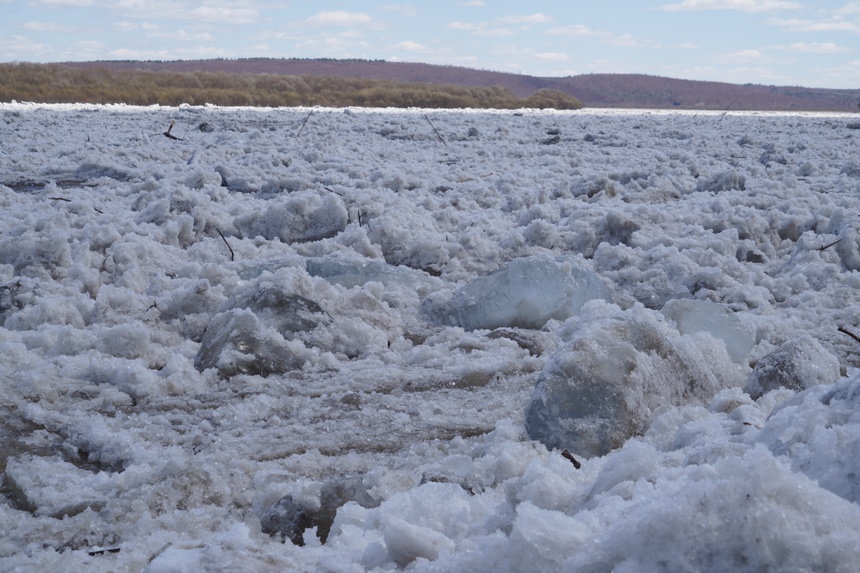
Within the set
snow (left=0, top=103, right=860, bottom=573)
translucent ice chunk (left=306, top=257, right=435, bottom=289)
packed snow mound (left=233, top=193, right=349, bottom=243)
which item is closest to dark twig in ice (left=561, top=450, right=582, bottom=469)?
snow (left=0, top=103, right=860, bottom=573)

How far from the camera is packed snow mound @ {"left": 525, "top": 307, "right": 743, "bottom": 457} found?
136 centimetres

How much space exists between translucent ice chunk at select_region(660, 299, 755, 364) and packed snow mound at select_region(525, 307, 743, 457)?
23 cm

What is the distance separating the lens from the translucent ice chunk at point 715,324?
1.81 meters

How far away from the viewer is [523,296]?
6.94 feet

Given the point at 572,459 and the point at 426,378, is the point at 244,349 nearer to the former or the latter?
the point at 426,378

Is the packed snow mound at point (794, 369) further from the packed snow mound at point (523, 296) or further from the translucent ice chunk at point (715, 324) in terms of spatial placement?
the packed snow mound at point (523, 296)

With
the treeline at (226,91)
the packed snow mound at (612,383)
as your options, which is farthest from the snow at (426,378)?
the treeline at (226,91)

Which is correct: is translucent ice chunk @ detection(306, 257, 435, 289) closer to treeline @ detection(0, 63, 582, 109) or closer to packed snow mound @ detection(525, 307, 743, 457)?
packed snow mound @ detection(525, 307, 743, 457)

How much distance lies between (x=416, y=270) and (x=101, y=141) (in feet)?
13.9

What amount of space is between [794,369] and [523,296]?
2.48ft

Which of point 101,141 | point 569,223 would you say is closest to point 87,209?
point 569,223

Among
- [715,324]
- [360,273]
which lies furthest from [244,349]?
[715,324]

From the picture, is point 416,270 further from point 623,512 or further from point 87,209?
point 623,512

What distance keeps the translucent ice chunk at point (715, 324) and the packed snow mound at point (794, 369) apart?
184mm
